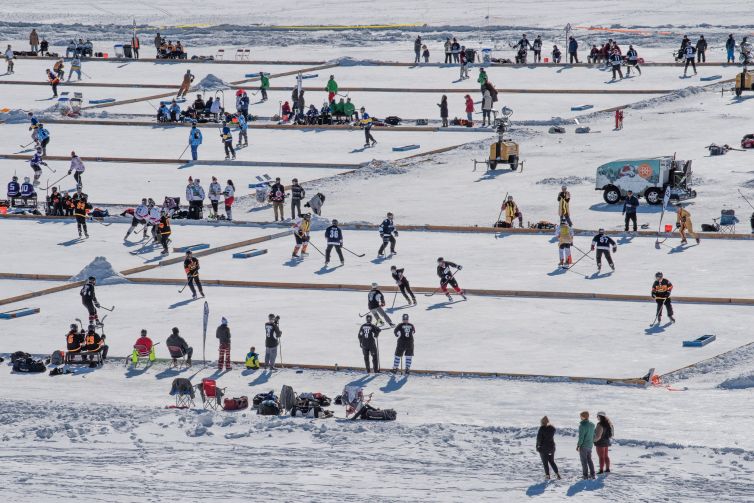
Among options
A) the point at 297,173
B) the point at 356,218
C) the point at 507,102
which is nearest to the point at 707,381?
the point at 356,218

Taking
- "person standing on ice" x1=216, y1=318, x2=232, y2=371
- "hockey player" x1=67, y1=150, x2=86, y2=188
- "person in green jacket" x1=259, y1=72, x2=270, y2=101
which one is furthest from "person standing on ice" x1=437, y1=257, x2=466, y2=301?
"person in green jacket" x1=259, y1=72, x2=270, y2=101

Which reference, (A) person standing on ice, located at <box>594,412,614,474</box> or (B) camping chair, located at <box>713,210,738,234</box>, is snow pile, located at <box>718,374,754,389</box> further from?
(B) camping chair, located at <box>713,210,738,234</box>

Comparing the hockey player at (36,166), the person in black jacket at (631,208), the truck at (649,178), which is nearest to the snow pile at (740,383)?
the person in black jacket at (631,208)

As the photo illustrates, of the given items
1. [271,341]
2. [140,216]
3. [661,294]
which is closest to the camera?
[271,341]

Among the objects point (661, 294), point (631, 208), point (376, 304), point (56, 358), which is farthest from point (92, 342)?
point (631, 208)

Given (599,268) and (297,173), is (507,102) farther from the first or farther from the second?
(599,268)

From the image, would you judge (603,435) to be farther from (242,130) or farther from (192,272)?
(242,130)

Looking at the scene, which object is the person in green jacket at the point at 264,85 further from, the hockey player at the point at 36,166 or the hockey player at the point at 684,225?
the hockey player at the point at 684,225

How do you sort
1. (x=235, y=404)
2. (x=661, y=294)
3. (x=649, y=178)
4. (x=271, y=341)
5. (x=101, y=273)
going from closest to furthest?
(x=235, y=404), (x=271, y=341), (x=661, y=294), (x=101, y=273), (x=649, y=178)
